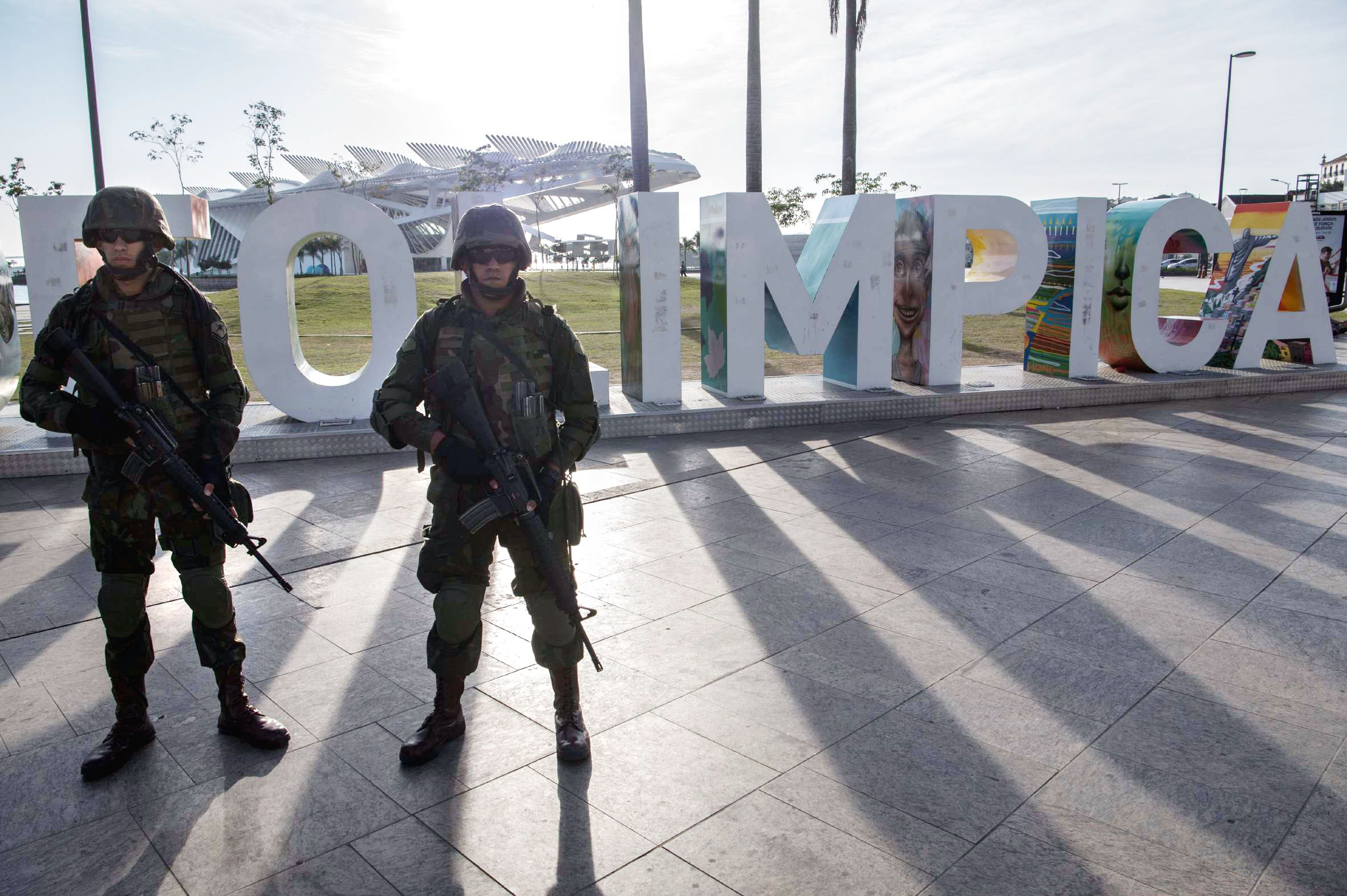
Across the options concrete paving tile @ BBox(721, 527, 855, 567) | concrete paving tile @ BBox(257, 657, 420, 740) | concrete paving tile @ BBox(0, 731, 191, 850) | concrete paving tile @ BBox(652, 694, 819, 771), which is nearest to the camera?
concrete paving tile @ BBox(0, 731, 191, 850)

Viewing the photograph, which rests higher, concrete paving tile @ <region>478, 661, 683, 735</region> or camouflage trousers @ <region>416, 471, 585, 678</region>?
camouflage trousers @ <region>416, 471, 585, 678</region>

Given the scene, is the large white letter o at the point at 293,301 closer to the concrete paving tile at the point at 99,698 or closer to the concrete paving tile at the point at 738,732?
the concrete paving tile at the point at 99,698

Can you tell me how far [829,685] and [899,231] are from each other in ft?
29.3

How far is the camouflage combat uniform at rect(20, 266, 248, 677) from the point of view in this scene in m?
3.10

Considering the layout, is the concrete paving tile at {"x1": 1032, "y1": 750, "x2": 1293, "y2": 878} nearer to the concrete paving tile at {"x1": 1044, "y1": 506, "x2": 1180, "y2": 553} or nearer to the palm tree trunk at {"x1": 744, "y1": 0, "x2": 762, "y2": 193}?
the concrete paving tile at {"x1": 1044, "y1": 506, "x2": 1180, "y2": 553}

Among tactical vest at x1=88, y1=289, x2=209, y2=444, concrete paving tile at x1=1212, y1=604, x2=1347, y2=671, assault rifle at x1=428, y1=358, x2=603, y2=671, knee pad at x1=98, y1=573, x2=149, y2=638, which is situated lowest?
concrete paving tile at x1=1212, y1=604, x2=1347, y2=671

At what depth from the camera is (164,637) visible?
4250mm

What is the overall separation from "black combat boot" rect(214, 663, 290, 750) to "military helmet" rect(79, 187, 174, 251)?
1.52m

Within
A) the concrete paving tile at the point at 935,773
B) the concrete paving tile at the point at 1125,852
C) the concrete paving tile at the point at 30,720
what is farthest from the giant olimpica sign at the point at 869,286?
the concrete paving tile at the point at 1125,852

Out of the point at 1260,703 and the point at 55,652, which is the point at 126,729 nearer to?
the point at 55,652

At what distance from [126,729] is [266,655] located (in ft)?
2.88

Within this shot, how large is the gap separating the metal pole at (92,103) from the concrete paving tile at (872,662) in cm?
1752

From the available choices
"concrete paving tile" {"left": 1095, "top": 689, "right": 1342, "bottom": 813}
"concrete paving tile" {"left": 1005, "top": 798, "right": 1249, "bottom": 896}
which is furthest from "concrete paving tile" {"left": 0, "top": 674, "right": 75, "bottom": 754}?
"concrete paving tile" {"left": 1095, "top": 689, "right": 1342, "bottom": 813}

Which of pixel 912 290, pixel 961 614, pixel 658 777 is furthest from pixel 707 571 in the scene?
pixel 912 290
